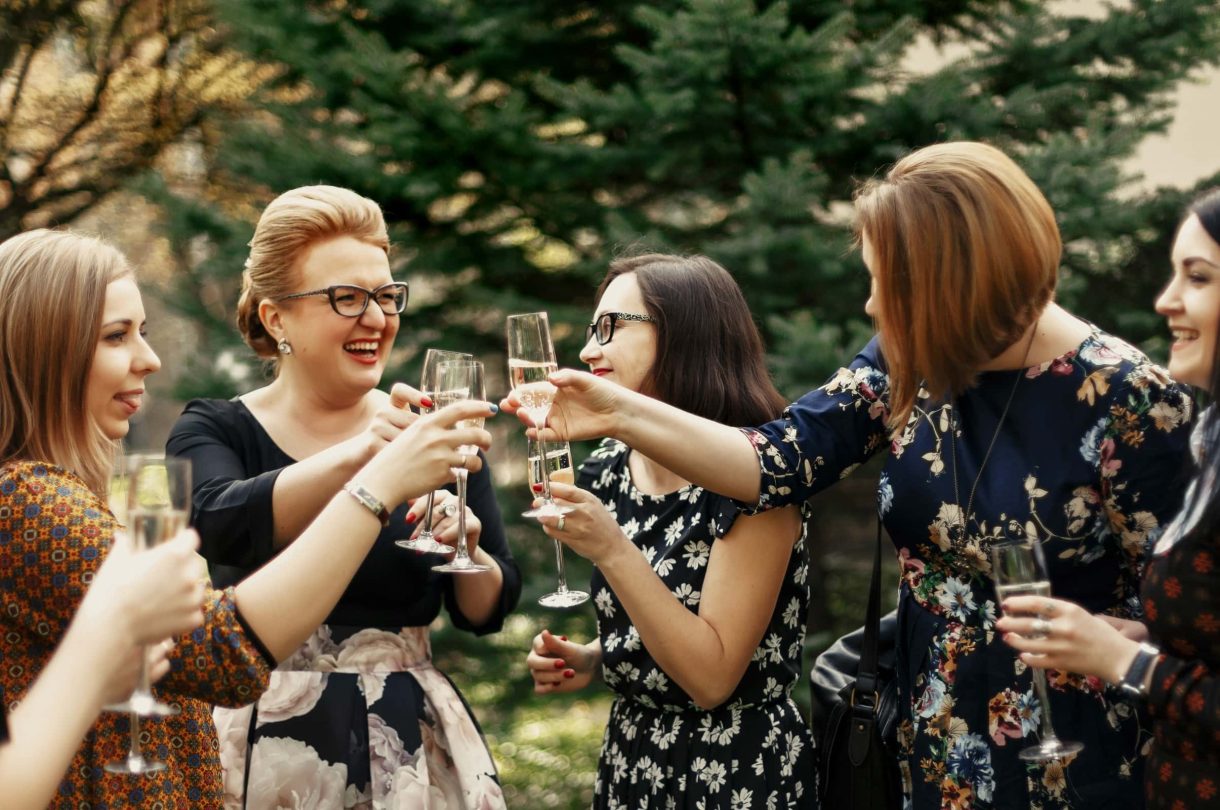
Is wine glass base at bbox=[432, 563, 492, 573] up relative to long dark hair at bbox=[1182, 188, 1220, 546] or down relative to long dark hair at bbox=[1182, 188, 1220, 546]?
down

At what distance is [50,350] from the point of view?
2.37 metres

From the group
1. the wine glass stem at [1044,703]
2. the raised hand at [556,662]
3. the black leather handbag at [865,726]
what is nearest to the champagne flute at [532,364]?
the raised hand at [556,662]

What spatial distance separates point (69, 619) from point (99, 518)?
0.19 meters

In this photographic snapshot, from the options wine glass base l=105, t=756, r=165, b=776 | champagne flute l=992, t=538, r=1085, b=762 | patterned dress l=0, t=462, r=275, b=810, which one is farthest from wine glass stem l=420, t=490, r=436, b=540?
champagne flute l=992, t=538, r=1085, b=762

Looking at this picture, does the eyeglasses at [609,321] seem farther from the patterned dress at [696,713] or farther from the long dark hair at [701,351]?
the patterned dress at [696,713]

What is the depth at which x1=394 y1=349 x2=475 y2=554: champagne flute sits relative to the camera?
103 inches

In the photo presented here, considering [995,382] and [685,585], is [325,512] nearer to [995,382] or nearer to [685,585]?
[685,585]

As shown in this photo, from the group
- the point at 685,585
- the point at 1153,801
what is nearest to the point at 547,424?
the point at 685,585

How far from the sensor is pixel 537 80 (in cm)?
608

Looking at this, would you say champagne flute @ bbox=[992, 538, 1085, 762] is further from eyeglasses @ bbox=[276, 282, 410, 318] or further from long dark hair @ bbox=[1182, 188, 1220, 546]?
eyeglasses @ bbox=[276, 282, 410, 318]

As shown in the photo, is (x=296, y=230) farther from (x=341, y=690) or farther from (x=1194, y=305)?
(x=1194, y=305)

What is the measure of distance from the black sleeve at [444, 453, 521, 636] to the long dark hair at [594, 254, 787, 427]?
531mm

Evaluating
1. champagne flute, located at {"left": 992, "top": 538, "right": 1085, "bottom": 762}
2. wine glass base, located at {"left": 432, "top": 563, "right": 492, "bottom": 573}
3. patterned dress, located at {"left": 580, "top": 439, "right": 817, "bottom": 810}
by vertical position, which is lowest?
patterned dress, located at {"left": 580, "top": 439, "right": 817, "bottom": 810}

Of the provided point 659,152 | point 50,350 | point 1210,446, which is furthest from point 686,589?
point 659,152
